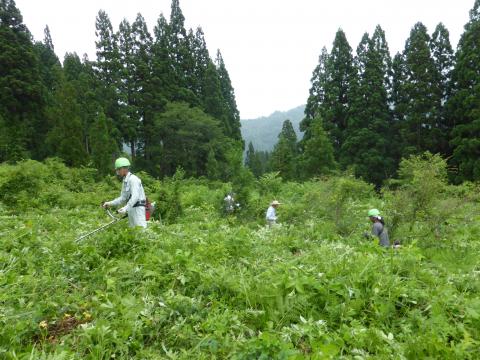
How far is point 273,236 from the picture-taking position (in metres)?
6.79

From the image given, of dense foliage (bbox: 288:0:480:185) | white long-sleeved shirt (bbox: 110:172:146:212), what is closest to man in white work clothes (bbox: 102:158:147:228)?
white long-sleeved shirt (bbox: 110:172:146:212)

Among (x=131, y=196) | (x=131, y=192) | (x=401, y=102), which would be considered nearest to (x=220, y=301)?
(x=131, y=196)

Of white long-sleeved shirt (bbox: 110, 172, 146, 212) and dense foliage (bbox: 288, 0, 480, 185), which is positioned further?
dense foliage (bbox: 288, 0, 480, 185)

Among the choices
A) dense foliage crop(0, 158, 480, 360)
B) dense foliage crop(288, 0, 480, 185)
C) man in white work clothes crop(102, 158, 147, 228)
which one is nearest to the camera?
dense foliage crop(0, 158, 480, 360)

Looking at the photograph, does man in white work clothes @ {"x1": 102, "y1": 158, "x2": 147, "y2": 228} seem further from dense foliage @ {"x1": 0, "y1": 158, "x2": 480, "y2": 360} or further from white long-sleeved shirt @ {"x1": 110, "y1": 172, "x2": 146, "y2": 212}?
dense foliage @ {"x1": 0, "y1": 158, "x2": 480, "y2": 360}

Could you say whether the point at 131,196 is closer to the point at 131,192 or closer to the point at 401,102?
the point at 131,192

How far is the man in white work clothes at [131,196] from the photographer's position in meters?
5.69

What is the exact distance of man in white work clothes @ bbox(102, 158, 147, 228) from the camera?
18.7ft

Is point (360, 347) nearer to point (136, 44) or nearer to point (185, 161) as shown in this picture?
point (185, 161)

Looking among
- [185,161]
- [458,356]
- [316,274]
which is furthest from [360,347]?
[185,161]

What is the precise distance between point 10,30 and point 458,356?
29.1m

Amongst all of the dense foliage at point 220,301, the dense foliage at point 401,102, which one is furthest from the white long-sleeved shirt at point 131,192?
the dense foliage at point 401,102

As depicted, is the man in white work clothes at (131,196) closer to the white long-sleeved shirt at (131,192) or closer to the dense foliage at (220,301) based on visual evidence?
the white long-sleeved shirt at (131,192)

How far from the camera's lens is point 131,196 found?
5.76 m
